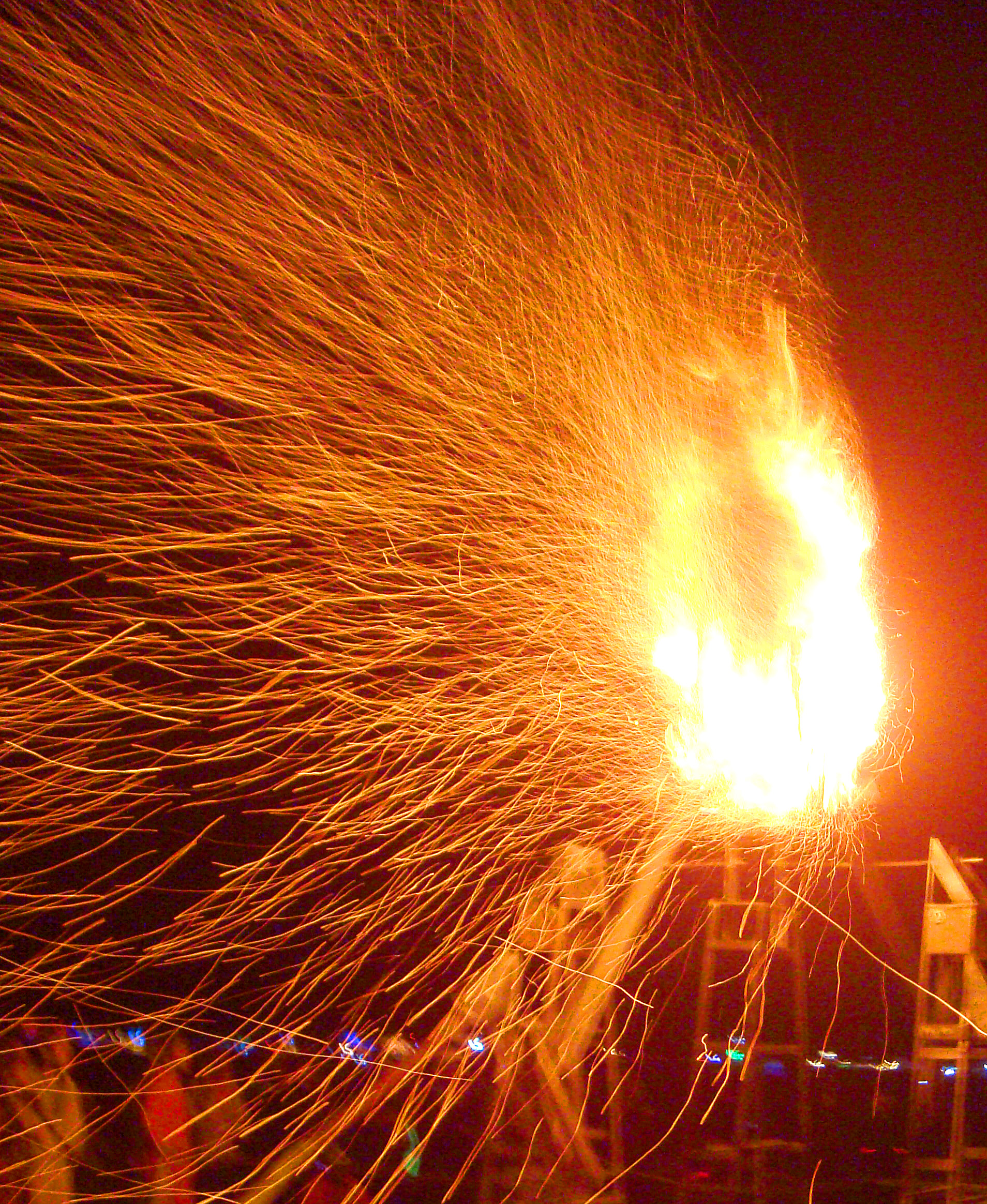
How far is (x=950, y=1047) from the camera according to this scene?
4.07 meters

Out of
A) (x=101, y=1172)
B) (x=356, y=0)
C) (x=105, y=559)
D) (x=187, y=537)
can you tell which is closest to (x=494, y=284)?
(x=356, y=0)

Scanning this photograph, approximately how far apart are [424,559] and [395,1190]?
7.46ft

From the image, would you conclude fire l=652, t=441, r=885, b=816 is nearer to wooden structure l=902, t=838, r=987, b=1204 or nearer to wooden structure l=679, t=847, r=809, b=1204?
wooden structure l=679, t=847, r=809, b=1204

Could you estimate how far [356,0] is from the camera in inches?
143

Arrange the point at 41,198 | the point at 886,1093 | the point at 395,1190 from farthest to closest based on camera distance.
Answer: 1. the point at 886,1093
2. the point at 395,1190
3. the point at 41,198

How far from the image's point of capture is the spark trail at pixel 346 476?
344 centimetres

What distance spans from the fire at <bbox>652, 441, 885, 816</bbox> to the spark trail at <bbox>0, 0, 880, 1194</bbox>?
0.05m

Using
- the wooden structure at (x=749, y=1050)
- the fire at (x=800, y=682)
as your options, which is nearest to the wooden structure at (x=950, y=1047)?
the wooden structure at (x=749, y=1050)

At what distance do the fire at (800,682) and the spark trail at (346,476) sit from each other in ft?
0.17

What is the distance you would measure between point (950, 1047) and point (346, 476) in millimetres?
3087

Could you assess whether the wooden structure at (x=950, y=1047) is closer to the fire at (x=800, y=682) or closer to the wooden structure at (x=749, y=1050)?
the wooden structure at (x=749, y=1050)

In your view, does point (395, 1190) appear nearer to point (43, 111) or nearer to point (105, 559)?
point (105, 559)

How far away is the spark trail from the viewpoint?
3.44 metres

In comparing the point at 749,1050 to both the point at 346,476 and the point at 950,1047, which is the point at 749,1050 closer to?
the point at 950,1047
